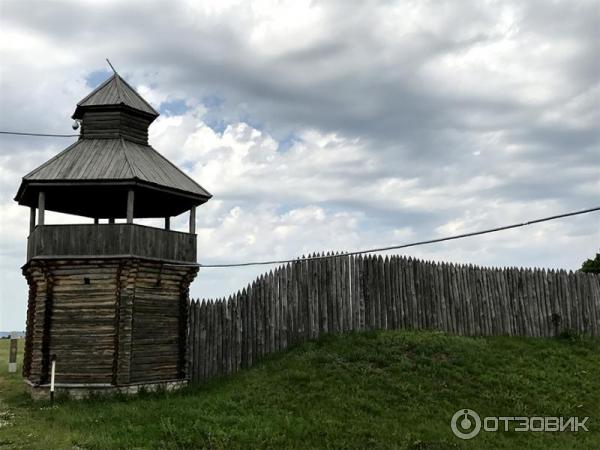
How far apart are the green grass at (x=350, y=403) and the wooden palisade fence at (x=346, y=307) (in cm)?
93

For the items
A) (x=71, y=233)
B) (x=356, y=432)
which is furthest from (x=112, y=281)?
(x=356, y=432)

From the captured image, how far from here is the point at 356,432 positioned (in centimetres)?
1155

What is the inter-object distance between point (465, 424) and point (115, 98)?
580 inches

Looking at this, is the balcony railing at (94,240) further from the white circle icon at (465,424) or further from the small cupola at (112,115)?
the white circle icon at (465,424)

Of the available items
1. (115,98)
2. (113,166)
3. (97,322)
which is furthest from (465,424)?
(115,98)

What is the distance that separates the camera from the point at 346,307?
60.8ft

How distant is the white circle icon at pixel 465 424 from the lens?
11.9 metres

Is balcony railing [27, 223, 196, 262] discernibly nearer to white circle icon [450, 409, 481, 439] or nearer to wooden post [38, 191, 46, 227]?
wooden post [38, 191, 46, 227]

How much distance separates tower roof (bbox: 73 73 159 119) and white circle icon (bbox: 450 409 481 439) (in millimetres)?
13846

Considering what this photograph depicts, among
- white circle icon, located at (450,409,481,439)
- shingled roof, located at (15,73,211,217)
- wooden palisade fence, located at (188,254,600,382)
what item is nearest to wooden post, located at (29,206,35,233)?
shingled roof, located at (15,73,211,217)

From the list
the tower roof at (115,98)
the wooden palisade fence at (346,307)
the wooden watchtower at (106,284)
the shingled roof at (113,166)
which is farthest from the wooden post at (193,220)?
the tower roof at (115,98)

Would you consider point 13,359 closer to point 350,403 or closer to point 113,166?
point 113,166

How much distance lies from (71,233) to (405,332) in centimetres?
1086

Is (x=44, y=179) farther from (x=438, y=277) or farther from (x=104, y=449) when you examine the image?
(x=438, y=277)
